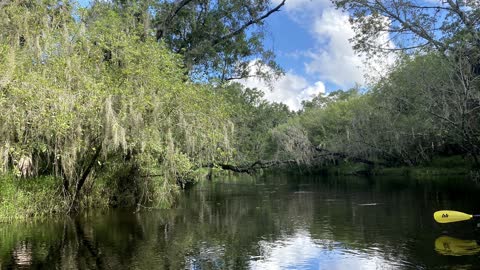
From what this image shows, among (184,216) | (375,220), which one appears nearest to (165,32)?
(184,216)

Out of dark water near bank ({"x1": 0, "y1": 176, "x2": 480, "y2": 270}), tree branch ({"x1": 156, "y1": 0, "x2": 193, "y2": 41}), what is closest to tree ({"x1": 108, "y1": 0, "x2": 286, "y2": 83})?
tree branch ({"x1": 156, "y1": 0, "x2": 193, "y2": 41})

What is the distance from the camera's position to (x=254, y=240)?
12914mm

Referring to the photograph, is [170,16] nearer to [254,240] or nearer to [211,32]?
[211,32]

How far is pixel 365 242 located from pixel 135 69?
9.54 meters

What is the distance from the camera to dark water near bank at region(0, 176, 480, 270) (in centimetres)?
1009


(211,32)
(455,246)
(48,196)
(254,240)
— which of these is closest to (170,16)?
(211,32)

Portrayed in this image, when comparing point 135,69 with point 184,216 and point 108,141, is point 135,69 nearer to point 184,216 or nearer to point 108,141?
point 108,141

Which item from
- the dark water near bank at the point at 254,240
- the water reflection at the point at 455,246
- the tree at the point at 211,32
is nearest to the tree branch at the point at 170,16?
the tree at the point at 211,32

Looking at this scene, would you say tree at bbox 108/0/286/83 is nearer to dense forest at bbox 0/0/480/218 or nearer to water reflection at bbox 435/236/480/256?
dense forest at bbox 0/0/480/218

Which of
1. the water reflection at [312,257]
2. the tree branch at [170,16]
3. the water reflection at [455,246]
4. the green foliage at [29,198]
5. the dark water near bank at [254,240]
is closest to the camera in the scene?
the water reflection at [312,257]

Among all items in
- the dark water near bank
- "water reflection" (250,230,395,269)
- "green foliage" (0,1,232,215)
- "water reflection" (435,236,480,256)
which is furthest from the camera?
"green foliage" (0,1,232,215)

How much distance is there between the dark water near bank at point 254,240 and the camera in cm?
1009

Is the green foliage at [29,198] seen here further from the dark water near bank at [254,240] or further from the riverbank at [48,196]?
the dark water near bank at [254,240]

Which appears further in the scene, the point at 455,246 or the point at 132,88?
the point at 132,88
